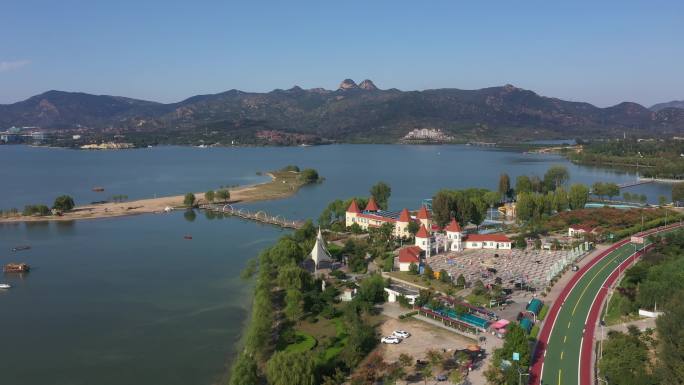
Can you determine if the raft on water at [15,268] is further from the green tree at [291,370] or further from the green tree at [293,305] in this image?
the green tree at [291,370]

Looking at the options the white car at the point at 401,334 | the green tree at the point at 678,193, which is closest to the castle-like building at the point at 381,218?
the white car at the point at 401,334

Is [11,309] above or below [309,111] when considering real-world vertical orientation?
below

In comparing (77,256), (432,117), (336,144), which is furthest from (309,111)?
(77,256)

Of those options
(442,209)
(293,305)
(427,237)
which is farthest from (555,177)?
(293,305)

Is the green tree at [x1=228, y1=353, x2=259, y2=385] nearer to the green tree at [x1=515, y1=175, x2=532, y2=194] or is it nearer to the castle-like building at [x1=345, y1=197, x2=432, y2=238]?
the castle-like building at [x1=345, y1=197, x2=432, y2=238]

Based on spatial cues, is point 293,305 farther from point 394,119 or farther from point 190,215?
point 394,119

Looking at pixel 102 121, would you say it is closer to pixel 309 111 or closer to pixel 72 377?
pixel 309 111
